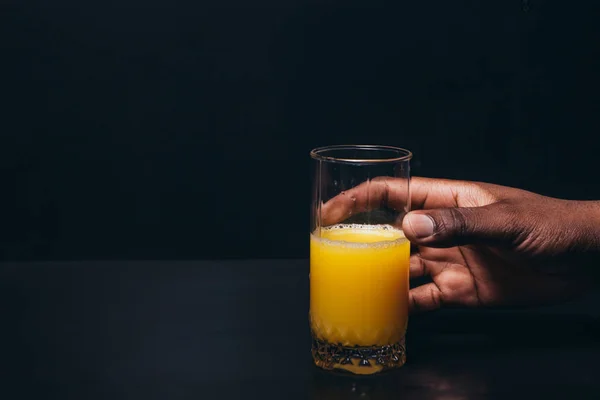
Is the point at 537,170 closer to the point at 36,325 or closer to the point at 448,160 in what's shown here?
the point at 448,160

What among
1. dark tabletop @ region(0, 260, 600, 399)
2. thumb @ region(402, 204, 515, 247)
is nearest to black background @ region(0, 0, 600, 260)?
dark tabletop @ region(0, 260, 600, 399)

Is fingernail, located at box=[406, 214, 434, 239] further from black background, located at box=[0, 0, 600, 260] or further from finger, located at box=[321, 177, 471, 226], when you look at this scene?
black background, located at box=[0, 0, 600, 260]

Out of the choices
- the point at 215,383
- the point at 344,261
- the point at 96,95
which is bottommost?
the point at 215,383

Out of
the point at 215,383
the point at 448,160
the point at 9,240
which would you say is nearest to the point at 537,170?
the point at 448,160

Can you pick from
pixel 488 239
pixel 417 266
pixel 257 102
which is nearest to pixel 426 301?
pixel 417 266

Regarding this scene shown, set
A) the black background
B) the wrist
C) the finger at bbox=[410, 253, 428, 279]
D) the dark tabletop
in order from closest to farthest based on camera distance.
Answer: the dark tabletop
the wrist
the finger at bbox=[410, 253, 428, 279]
the black background

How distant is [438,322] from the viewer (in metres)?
1.80

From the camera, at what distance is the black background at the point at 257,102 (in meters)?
2.34

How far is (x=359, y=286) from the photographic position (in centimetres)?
148

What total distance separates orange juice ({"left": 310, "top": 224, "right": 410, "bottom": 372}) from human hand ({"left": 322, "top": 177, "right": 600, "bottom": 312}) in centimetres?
4

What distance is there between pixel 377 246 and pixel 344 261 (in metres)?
0.06

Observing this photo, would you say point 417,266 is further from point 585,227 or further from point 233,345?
point 233,345

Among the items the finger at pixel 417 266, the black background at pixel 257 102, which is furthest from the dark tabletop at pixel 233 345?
the black background at pixel 257 102

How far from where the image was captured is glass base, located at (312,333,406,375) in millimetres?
1513
